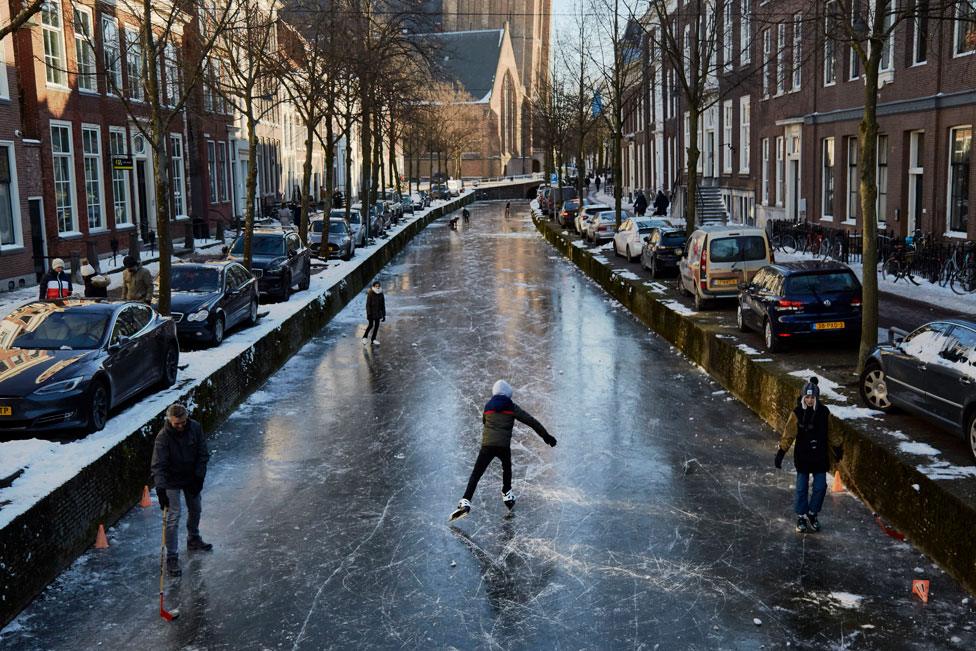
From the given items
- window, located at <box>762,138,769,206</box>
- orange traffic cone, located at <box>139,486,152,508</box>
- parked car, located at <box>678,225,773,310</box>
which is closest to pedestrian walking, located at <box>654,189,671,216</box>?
window, located at <box>762,138,769,206</box>

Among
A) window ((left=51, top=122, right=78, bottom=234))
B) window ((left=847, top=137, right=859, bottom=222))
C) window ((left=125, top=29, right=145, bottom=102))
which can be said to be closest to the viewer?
window ((left=51, top=122, right=78, bottom=234))

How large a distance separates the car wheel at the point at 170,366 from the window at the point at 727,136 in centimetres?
3922

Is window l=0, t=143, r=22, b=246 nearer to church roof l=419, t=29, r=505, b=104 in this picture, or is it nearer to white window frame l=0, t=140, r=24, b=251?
white window frame l=0, t=140, r=24, b=251

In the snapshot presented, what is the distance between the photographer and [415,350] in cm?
2066

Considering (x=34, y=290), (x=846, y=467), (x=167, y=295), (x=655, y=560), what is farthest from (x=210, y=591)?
(x=34, y=290)

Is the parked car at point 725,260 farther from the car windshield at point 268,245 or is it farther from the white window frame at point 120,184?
the white window frame at point 120,184

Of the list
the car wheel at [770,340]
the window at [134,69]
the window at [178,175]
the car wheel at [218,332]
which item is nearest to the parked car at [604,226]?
the window at [178,175]

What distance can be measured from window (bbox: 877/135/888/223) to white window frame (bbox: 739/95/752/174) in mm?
15824

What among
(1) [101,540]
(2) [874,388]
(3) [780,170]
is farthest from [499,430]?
(3) [780,170]

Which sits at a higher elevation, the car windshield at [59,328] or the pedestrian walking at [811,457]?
the car windshield at [59,328]

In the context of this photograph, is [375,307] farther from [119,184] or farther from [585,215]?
[585,215]

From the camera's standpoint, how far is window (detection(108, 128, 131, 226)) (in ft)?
118

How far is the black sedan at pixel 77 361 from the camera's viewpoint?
453 inches

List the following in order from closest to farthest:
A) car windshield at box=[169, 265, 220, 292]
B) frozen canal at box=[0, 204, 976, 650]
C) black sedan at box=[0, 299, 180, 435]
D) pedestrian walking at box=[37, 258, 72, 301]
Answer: frozen canal at box=[0, 204, 976, 650] → black sedan at box=[0, 299, 180, 435] → pedestrian walking at box=[37, 258, 72, 301] → car windshield at box=[169, 265, 220, 292]
